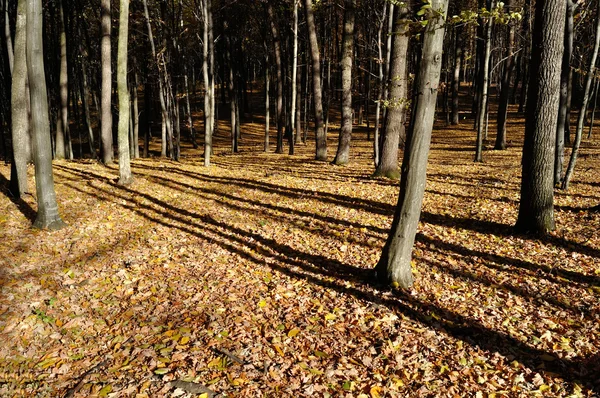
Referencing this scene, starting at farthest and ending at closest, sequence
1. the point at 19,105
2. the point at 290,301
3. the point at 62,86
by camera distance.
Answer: the point at 62,86
the point at 19,105
the point at 290,301

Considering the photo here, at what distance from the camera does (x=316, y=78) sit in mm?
16172

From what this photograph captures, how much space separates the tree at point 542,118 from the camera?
284 inches

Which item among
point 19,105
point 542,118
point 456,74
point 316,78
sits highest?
point 456,74

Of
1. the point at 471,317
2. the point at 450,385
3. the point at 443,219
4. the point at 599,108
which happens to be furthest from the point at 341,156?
the point at 599,108

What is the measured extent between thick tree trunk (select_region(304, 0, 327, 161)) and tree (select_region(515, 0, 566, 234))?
Answer: 9.59m

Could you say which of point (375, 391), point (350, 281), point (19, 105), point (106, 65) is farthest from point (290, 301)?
point (106, 65)

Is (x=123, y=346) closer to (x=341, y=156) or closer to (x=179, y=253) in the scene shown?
(x=179, y=253)

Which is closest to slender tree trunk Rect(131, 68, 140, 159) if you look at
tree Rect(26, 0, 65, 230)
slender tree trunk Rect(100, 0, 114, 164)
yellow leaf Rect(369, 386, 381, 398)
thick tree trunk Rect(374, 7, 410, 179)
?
slender tree trunk Rect(100, 0, 114, 164)

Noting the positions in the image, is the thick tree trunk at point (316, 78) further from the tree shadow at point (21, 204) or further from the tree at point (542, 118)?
the tree shadow at point (21, 204)

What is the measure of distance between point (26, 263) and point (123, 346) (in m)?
3.05

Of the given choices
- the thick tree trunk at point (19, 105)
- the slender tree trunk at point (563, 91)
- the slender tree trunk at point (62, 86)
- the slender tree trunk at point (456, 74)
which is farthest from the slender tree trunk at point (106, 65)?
the slender tree trunk at point (456, 74)

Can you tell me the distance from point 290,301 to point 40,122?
19.4ft

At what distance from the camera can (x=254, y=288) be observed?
593 centimetres

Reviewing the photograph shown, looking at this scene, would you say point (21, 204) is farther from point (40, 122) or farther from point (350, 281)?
point (350, 281)
